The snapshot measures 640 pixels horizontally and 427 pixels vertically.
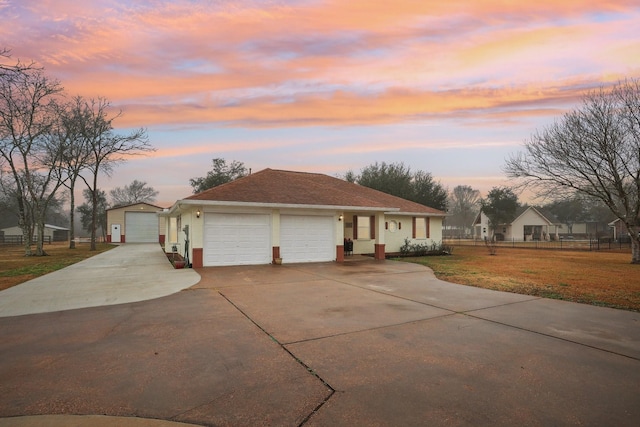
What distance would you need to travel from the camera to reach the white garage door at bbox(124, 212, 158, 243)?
36875mm

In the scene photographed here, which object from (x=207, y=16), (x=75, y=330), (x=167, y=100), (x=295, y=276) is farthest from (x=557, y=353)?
(x=167, y=100)

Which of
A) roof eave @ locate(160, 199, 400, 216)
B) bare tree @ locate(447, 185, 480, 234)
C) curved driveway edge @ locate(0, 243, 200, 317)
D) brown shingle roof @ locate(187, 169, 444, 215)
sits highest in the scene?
bare tree @ locate(447, 185, 480, 234)

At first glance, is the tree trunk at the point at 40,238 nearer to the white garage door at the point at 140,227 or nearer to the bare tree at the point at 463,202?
the white garage door at the point at 140,227

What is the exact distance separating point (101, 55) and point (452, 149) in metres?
19.1

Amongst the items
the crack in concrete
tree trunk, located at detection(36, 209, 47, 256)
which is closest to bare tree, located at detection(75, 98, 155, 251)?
tree trunk, located at detection(36, 209, 47, 256)

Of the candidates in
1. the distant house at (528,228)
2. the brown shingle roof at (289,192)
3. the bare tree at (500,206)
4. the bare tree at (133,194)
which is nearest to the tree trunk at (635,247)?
the brown shingle roof at (289,192)

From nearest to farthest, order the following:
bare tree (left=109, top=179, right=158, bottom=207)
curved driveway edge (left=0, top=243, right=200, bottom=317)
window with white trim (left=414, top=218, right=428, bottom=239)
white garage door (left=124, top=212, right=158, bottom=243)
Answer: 1. curved driveway edge (left=0, top=243, right=200, bottom=317)
2. window with white trim (left=414, top=218, right=428, bottom=239)
3. white garage door (left=124, top=212, right=158, bottom=243)
4. bare tree (left=109, top=179, right=158, bottom=207)

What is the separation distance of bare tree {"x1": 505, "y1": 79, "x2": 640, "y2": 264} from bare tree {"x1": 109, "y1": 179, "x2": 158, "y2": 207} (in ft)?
212

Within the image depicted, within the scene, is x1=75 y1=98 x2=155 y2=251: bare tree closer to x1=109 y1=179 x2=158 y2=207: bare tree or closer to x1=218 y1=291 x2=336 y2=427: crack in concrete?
x1=218 y1=291 x2=336 y2=427: crack in concrete

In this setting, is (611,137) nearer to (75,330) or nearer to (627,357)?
(627,357)

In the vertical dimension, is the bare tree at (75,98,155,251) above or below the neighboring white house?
above

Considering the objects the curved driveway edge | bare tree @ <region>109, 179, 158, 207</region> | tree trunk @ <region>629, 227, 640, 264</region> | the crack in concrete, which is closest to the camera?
the crack in concrete

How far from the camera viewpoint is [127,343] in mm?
4746

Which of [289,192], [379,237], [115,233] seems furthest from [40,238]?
[379,237]
